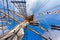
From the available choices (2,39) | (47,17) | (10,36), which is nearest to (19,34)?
(10,36)

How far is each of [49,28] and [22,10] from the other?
814mm

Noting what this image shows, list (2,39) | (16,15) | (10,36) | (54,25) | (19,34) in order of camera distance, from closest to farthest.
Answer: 1. (2,39)
2. (10,36)
3. (19,34)
4. (54,25)
5. (16,15)

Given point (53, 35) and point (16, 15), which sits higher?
point (16, 15)

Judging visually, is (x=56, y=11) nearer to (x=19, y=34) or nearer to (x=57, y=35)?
(x=57, y=35)

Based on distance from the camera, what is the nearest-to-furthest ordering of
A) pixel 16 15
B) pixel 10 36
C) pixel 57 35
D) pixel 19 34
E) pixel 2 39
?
pixel 2 39 → pixel 10 36 → pixel 19 34 → pixel 57 35 → pixel 16 15

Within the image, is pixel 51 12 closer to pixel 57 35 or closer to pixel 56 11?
pixel 56 11

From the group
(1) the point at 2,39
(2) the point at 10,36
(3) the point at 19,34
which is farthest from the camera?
(3) the point at 19,34

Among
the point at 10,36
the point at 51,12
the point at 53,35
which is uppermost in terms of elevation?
the point at 51,12

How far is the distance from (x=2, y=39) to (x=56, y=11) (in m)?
2.06

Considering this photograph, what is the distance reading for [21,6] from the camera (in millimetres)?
3727

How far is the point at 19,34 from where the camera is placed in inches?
94.8

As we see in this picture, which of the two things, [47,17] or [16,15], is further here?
[16,15]

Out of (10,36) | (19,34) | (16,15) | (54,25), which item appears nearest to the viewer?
(10,36)

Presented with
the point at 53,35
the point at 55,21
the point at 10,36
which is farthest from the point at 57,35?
the point at 10,36
